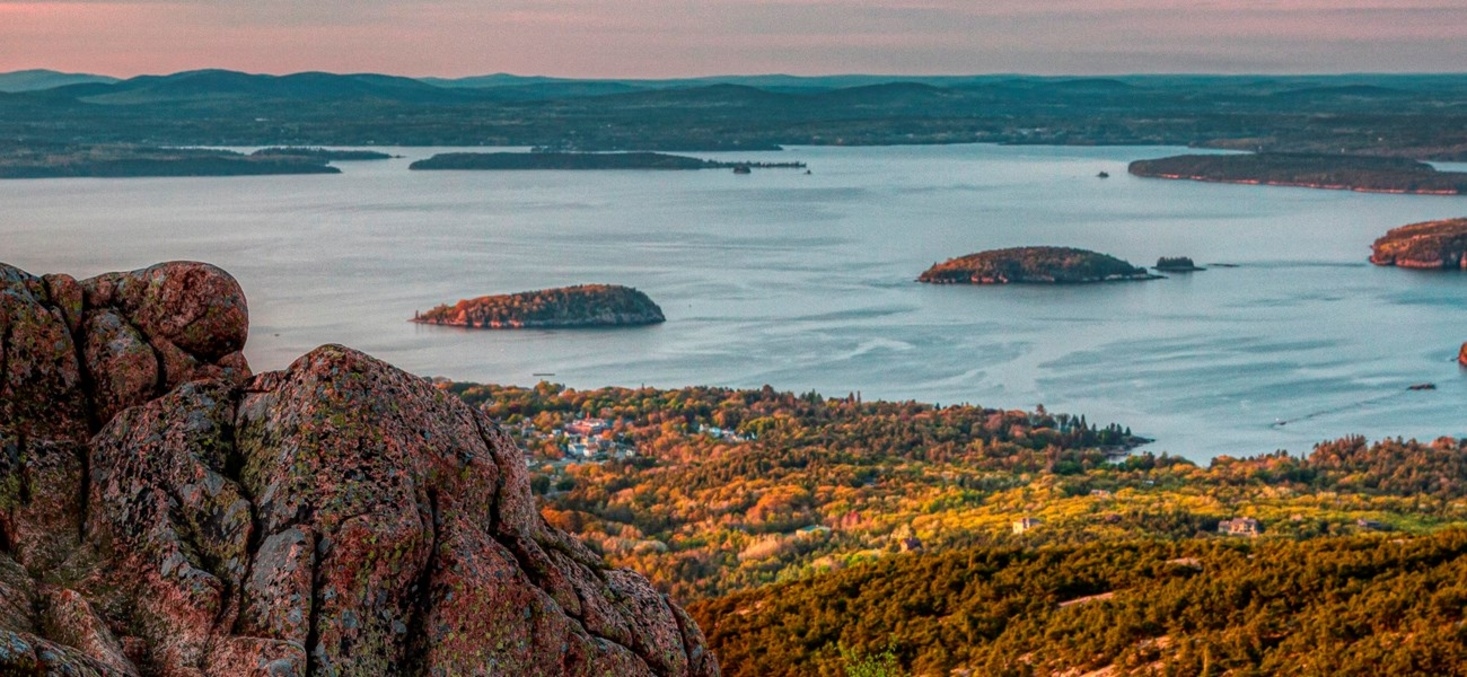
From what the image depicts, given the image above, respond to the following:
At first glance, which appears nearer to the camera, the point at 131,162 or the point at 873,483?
the point at 873,483

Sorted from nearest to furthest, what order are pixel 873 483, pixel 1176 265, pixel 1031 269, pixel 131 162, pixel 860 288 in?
pixel 873 483 → pixel 860 288 → pixel 1031 269 → pixel 1176 265 → pixel 131 162

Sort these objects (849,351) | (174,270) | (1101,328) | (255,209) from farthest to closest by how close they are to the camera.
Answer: (255,209)
(1101,328)
(849,351)
(174,270)

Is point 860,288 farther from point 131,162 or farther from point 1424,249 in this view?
point 131,162

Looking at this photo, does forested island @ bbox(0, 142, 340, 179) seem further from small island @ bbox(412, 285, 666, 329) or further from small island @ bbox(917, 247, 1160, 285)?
small island @ bbox(917, 247, 1160, 285)

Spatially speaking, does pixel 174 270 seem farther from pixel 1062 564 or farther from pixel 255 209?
pixel 255 209

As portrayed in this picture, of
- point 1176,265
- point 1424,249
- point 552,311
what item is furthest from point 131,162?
point 1424,249

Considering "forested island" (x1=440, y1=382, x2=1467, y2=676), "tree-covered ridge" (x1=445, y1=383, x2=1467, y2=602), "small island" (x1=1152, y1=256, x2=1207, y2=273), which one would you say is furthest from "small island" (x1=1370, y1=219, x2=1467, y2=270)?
"forested island" (x1=440, y1=382, x2=1467, y2=676)

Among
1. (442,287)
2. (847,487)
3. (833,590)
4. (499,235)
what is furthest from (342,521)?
(499,235)

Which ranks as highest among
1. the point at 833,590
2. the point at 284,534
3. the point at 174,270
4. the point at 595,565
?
the point at 174,270

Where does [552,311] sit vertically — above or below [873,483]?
below
